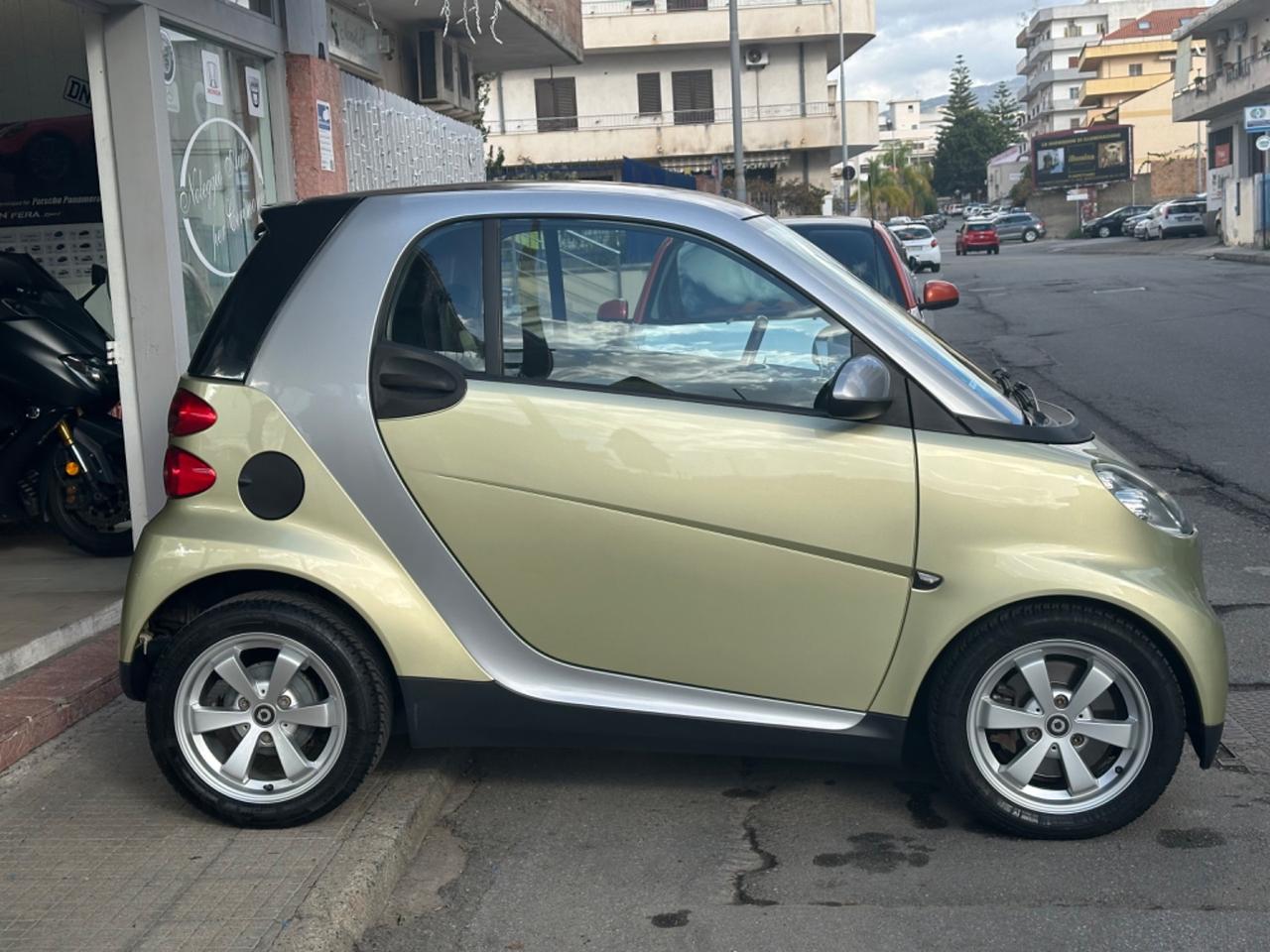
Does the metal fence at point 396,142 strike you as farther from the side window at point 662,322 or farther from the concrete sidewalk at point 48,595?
the side window at point 662,322

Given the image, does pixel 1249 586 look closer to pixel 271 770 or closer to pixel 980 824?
pixel 980 824

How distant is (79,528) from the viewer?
7.35 m

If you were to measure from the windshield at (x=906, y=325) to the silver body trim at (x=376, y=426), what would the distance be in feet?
0.17

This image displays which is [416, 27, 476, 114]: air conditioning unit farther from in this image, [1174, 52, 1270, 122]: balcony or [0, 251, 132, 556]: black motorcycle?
[1174, 52, 1270, 122]: balcony

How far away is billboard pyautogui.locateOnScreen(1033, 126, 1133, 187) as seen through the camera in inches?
3287

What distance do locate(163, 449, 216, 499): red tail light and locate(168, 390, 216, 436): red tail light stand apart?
6 centimetres

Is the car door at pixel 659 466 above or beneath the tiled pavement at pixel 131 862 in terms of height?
above

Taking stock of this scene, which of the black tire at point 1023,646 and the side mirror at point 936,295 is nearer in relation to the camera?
the black tire at point 1023,646

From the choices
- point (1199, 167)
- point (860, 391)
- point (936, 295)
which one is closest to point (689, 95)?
point (1199, 167)

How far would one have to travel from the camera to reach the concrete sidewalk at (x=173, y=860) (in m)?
3.48

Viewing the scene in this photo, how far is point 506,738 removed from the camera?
413 cm

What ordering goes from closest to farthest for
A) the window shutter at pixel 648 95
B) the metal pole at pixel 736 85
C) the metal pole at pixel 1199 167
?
the metal pole at pixel 736 85 → the window shutter at pixel 648 95 → the metal pole at pixel 1199 167

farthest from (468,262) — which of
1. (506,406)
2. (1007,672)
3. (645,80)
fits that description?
(645,80)

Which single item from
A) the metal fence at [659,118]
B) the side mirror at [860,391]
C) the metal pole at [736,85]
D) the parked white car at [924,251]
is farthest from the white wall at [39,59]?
the metal fence at [659,118]
